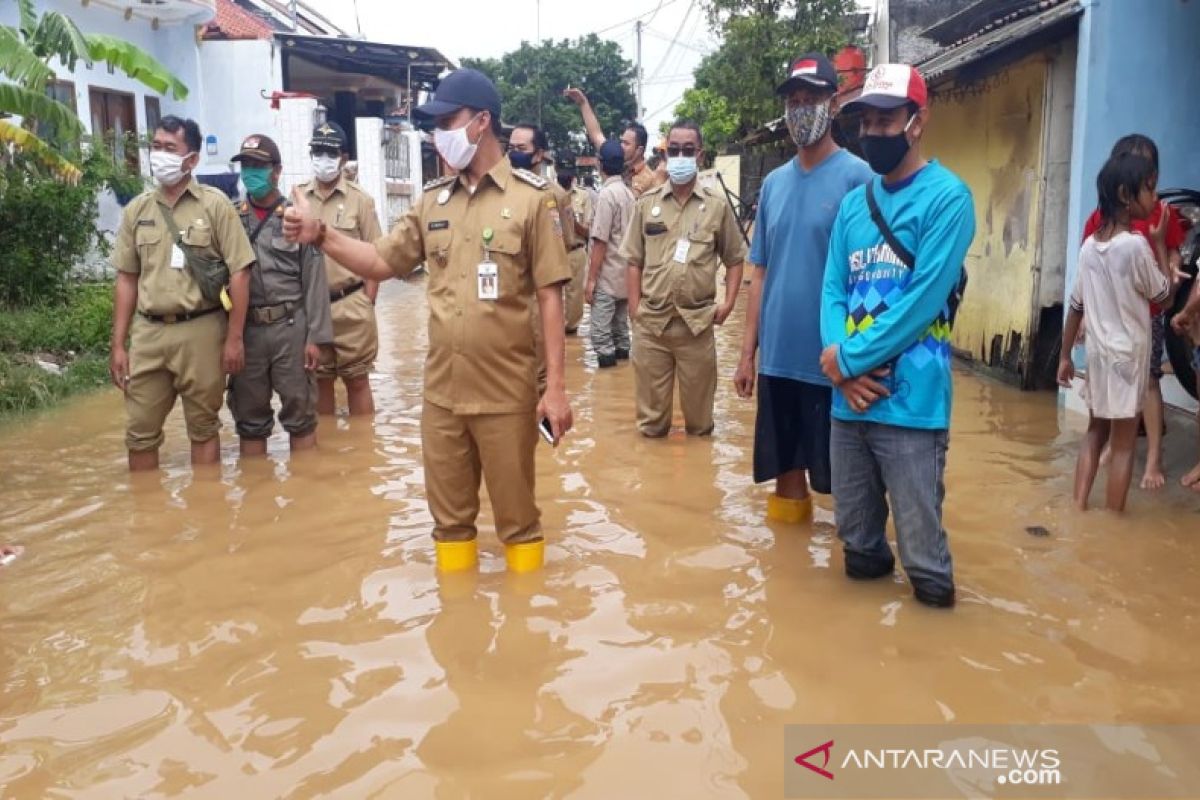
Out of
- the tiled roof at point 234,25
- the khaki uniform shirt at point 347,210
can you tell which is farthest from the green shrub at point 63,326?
the tiled roof at point 234,25

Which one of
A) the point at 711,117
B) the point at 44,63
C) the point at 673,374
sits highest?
the point at 711,117

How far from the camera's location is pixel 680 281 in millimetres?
6707

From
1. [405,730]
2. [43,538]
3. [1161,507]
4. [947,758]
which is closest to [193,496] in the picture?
[43,538]

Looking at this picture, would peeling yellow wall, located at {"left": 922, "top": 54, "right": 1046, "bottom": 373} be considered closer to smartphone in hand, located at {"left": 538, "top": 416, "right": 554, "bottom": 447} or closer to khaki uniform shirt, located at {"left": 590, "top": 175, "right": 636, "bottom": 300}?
khaki uniform shirt, located at {"left": 590, "top": 175, "right": 636, "bottom": 300}

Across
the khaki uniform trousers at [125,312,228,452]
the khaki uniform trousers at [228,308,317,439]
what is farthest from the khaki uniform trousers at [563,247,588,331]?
the khaki uniform trousers at [125,312,228,452]

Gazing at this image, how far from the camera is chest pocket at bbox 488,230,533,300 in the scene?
4.20 metres

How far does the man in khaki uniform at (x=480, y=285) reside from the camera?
4.21 m

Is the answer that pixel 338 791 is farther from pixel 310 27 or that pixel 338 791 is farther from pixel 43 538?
pixel 310 27

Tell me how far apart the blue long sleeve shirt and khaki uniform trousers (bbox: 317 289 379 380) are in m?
4.33

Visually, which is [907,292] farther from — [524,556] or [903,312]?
[524,556]

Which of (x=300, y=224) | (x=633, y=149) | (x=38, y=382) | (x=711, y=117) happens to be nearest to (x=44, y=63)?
(x=38, y=382)

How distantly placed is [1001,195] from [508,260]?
243 inches

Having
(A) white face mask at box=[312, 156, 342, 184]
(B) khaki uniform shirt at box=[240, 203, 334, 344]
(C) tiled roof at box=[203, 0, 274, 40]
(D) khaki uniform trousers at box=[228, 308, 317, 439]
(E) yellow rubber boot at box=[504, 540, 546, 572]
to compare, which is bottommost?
(E) yellow rubber boot at box=[504, 540, 546, 572]

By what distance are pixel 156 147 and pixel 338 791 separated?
4180 millimetres
